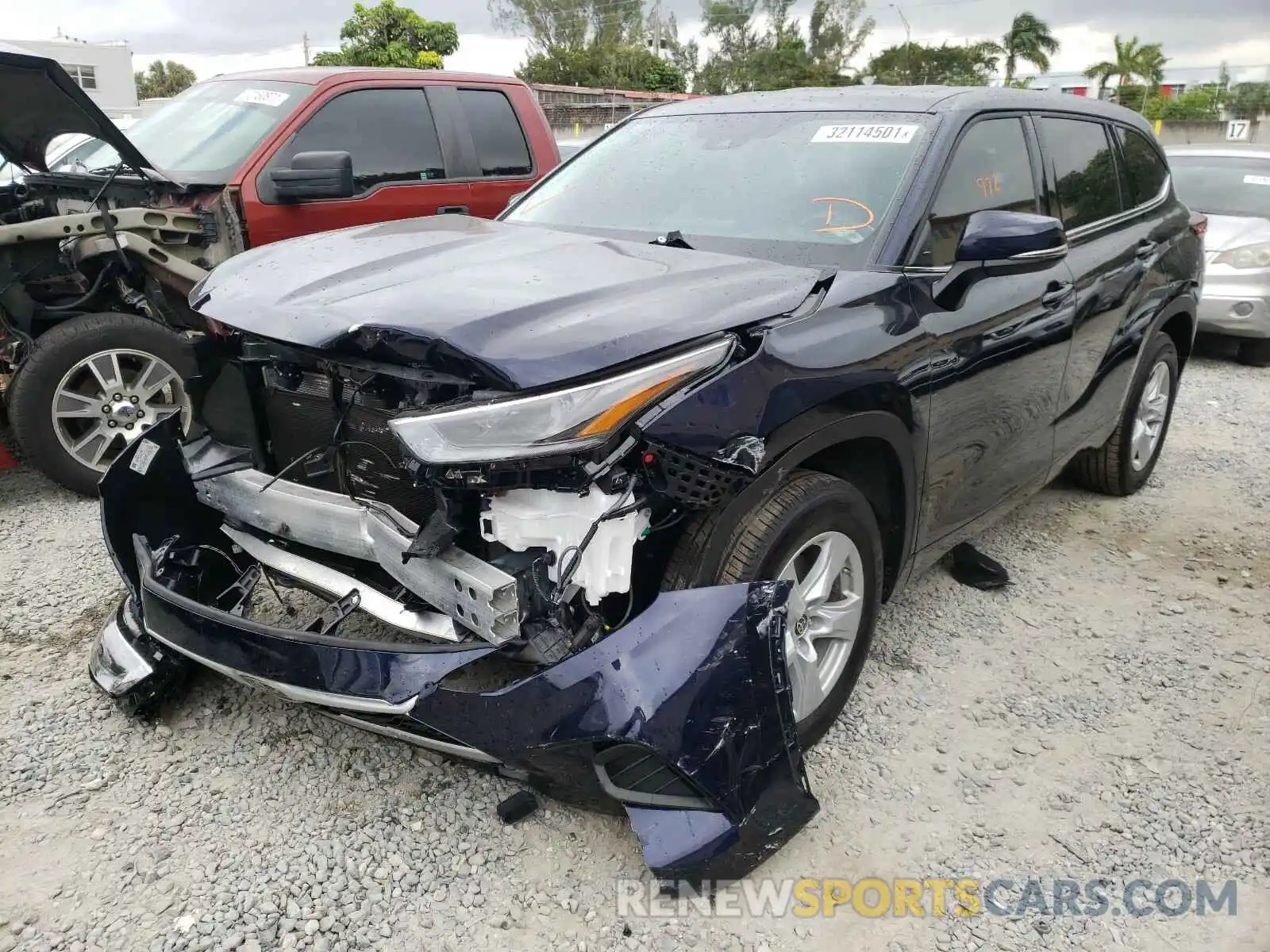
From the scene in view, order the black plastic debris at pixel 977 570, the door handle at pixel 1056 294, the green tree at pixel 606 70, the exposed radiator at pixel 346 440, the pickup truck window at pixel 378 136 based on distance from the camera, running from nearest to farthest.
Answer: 1. the exposed radiator at pixel 346 440
2. the door handle at pixel 1056 294
3. the black plastic debris at pixel 977 570
4. the pickup truck window at pixel 378 136
5. the green tree at pixel 606 70

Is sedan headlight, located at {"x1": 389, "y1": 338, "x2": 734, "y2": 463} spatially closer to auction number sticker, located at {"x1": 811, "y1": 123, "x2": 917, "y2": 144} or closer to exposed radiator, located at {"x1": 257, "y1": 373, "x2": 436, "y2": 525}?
exposed radiator, located at {"x1": 257, "y1": 373, "x2": 436, "y2": 525}

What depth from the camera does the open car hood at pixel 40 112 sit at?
3.85 m

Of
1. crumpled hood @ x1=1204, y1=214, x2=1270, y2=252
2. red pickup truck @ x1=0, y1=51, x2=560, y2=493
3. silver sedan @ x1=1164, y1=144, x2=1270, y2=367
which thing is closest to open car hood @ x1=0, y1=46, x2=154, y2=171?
red pickup truck @ x1=0, y1=51, x2=560, y2=493

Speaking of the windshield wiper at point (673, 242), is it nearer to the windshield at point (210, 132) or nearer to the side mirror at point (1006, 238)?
the side mirror at point (1006, 238)

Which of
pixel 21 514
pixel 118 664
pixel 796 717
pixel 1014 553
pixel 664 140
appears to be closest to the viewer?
pixel 796 717

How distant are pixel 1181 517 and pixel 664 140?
307 centimetres

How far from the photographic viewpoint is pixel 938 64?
163 ft

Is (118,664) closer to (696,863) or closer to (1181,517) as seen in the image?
(696,863)

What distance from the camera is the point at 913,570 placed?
9.84 ft

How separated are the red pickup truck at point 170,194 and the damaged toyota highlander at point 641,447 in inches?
52.1

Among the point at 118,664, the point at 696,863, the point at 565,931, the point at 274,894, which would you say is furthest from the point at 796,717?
the point at 118,664

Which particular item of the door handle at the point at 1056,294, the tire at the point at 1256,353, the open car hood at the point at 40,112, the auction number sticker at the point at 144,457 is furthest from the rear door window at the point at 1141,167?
the open car hood at the point at 40,112

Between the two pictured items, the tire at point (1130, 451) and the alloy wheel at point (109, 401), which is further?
the alloy wheel at point (109, 401)

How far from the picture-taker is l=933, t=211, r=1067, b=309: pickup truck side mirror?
261cm
